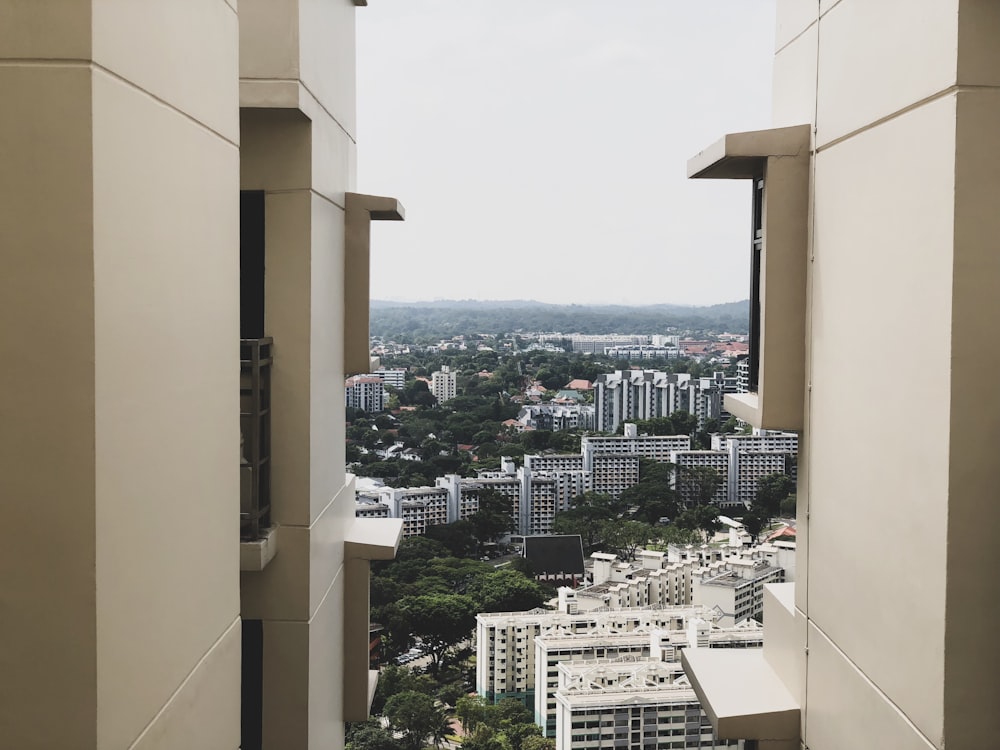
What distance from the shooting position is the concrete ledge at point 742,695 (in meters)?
4.37

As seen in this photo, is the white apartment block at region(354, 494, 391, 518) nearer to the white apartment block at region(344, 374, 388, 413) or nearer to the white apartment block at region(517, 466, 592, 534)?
the white apartment block at region(517, 466, 592, 534)

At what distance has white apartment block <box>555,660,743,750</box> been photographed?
1434cm

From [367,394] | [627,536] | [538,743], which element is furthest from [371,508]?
[367,394]

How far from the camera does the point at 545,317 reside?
95.1 meters

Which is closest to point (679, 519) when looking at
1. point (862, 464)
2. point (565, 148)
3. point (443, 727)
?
point (443, 727)

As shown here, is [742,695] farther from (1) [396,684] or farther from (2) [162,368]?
(1) [396,684]

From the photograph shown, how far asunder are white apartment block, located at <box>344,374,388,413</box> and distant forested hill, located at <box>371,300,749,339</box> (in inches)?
1376

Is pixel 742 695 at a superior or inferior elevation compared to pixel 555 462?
superior

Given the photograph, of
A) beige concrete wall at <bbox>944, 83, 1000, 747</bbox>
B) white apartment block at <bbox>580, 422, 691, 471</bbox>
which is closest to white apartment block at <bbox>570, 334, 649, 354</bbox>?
white apartment block at <bbox>580, 422, 691, 471</bbox>

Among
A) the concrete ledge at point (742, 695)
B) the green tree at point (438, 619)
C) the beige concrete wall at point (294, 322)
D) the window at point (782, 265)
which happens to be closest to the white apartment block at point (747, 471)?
the green tree at point (438, 619)

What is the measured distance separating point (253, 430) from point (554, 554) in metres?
27.8

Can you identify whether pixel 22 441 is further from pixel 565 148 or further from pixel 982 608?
pixel 565 148

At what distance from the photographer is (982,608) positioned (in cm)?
270

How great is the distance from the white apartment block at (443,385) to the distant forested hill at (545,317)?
29504 mm
